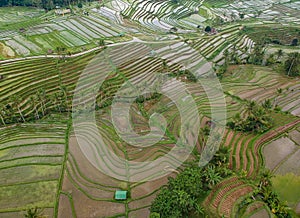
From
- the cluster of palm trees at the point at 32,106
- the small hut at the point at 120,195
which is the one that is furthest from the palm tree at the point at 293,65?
the cluster of palm trees at the point at 32,106

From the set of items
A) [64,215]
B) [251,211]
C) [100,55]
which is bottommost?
[64,215]

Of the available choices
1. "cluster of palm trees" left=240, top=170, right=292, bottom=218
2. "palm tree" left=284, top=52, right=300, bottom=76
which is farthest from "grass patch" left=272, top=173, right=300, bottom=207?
"palm tree" left=284, top=52, right=300, bottom=76

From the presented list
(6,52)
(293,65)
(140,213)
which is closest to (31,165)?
(140,213)

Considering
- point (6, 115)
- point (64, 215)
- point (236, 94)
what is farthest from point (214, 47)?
point (64, 215)

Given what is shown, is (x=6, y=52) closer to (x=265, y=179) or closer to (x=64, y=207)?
(x=64, y=207)

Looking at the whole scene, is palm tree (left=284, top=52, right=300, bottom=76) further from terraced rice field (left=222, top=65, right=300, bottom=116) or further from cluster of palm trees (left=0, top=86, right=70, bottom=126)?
cluster of palm trees (left=0, top=86, right=70, bottom=126)

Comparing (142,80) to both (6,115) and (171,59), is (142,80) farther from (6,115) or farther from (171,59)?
(6,115)
